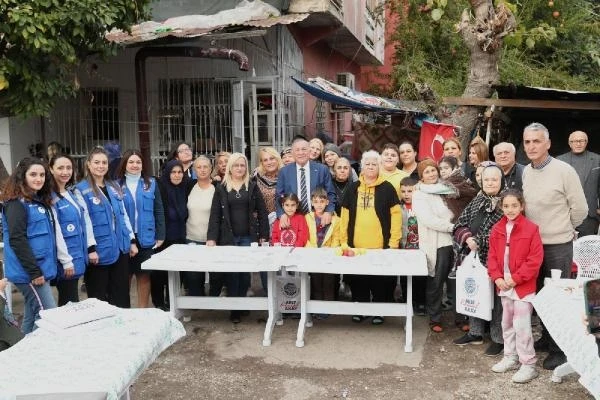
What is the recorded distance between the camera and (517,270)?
4.27m

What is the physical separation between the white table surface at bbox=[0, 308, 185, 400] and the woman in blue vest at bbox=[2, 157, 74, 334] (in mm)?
1122

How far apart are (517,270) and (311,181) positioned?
2237mm

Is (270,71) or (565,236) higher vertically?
(270,71)

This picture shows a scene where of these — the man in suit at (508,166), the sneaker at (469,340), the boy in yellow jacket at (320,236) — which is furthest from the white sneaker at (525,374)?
the boy in yellow jacket at (320,236)

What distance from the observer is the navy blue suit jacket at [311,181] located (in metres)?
5.76

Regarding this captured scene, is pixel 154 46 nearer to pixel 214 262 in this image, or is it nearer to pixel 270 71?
pixel 270 71

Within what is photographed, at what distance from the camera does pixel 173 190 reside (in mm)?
5773

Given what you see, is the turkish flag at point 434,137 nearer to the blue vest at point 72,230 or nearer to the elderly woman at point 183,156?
the elderly woman at point 183,156

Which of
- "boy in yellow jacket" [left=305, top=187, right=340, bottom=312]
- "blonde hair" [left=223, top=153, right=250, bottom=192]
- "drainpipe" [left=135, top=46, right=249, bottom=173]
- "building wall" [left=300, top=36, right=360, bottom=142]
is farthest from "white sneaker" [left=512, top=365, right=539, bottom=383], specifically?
"building wall" [left=300, top=36, right=360, bottom=142]

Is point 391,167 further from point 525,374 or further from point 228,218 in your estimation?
point 525,374

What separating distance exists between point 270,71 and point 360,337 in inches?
245

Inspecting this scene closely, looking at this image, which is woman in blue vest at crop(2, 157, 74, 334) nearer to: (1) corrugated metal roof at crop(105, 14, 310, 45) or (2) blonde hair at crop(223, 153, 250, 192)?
(2) blonde hair at crop(223, 153, 250, 192)

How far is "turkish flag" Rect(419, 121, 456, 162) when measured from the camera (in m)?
8.65

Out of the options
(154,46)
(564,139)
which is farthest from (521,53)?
(154,46)
